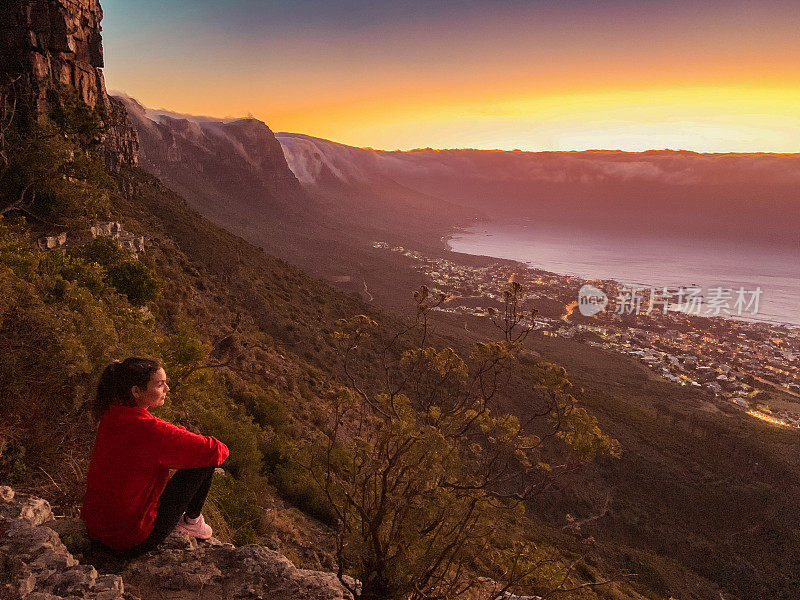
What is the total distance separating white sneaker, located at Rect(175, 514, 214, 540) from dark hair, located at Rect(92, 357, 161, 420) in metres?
1.27

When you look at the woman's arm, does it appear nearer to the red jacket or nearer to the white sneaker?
the red jacket

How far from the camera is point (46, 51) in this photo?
694 inches

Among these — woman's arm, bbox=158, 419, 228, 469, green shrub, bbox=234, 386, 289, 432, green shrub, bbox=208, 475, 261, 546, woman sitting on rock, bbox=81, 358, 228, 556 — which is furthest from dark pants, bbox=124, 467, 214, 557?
green shrub, bbox=234, 386, 289, 432

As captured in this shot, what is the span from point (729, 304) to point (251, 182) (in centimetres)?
15522

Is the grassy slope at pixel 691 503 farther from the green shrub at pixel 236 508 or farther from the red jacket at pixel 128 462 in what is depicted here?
the red jacket at pixel 128 462

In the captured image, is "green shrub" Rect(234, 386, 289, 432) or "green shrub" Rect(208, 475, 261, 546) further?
"green shrub" Rect(234, 386, 289, 432)

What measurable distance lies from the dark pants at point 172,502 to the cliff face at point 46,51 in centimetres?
1722

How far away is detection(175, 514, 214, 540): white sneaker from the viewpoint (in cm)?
330

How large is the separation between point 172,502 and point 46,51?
76.5 ft

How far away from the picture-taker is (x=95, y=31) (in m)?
21.7

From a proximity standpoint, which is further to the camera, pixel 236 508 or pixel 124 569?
pixel 236 508

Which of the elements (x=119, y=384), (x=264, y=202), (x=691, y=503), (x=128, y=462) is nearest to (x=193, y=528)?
(x=128, y=462)

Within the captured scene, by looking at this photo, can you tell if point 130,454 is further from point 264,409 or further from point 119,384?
point 264,409

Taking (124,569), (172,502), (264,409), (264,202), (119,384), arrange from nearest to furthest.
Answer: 1. (119,384)
2. (124,569)
3. (172,502)
4. (264,409)
5. (264,202)
